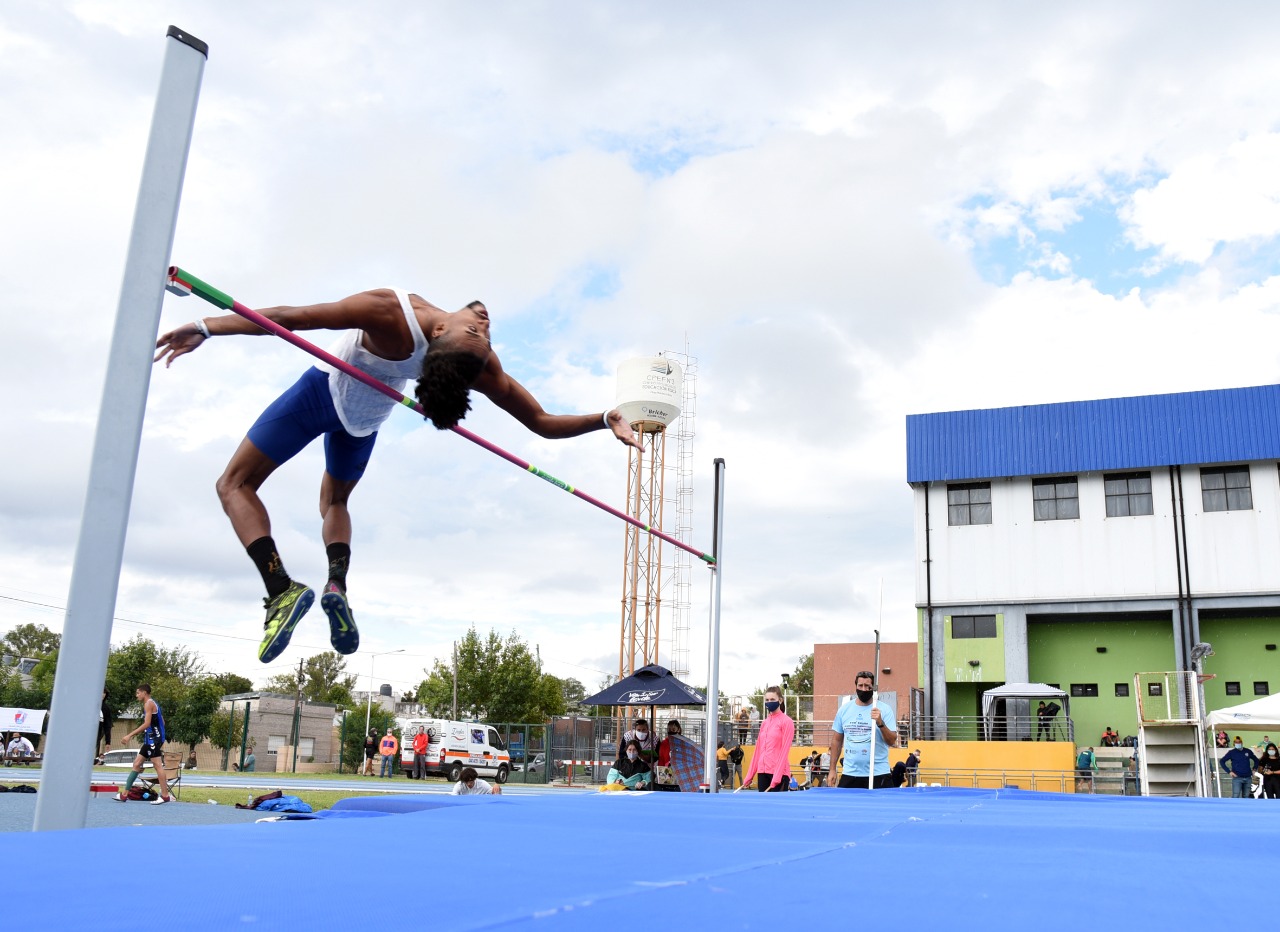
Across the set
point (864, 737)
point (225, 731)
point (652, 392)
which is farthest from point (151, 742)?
point (225, 731)

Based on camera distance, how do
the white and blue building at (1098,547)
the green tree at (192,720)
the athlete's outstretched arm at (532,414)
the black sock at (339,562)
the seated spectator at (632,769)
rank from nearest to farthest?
the black sock at (339,562) < the athlete's outstretched arm at (532,414) < the seated spectator at (632,769) < the white and blue building at (1098,547) < the green tree at (192,720)

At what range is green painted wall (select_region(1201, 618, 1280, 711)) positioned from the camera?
24734mm

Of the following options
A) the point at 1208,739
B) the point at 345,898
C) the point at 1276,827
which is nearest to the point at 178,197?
the point at 345,898

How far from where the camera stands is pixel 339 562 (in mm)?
5559

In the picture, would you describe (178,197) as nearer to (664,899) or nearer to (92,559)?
(92,559)

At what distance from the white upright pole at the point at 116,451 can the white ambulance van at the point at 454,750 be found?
68.9ft

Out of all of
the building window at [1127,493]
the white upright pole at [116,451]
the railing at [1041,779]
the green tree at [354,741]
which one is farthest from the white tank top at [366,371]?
the building window at [1127,493]

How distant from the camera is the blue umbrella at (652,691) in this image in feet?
44.9

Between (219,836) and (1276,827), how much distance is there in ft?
12.8

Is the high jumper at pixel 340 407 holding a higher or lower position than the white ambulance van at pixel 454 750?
higher

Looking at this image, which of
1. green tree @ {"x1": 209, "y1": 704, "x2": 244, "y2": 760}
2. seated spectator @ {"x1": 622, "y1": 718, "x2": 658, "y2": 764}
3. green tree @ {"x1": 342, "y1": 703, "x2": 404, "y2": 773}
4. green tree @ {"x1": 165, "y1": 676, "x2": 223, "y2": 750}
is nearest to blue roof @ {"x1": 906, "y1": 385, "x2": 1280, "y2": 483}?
green tree @ {"x1": 342, "y1": 703, "x2": 404, "y2": 773}

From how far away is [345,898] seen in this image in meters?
1.79

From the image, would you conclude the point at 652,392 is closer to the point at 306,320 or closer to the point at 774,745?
the point at 774,745

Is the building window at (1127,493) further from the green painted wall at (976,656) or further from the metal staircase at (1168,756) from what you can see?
the metal staircase at (1168,756)
